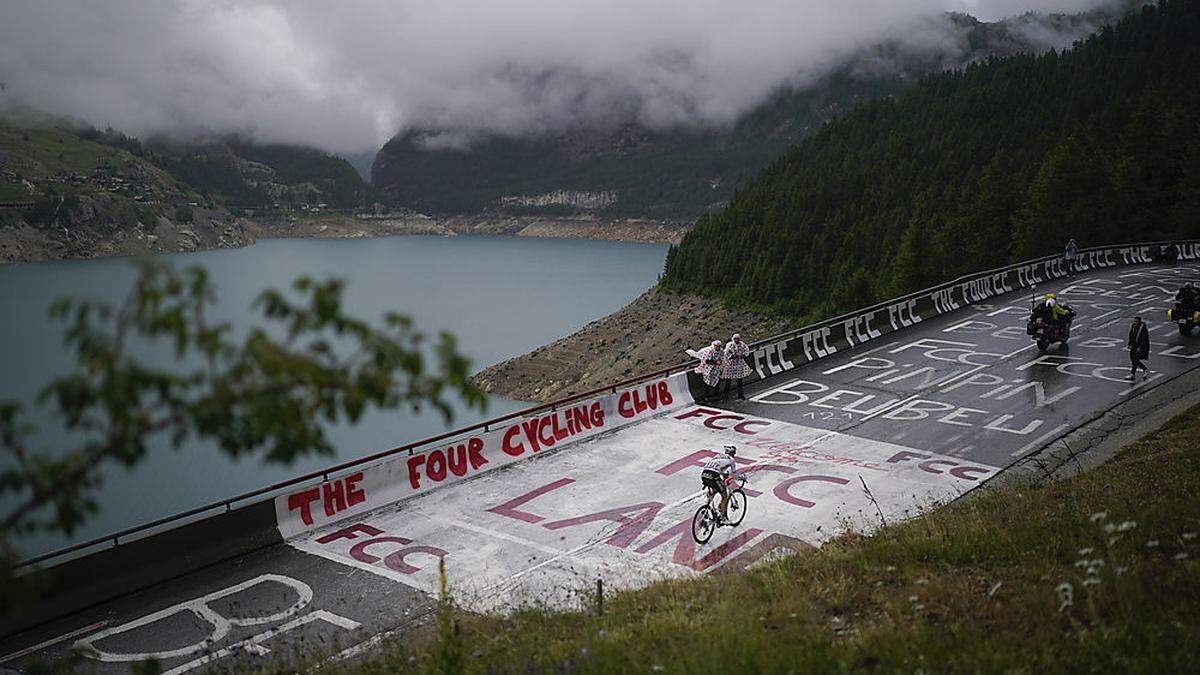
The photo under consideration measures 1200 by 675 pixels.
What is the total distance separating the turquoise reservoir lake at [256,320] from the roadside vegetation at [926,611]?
3396mm

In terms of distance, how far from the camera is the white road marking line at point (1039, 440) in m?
20.1

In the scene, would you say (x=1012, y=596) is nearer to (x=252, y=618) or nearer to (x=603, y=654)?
(x=603, y=654)

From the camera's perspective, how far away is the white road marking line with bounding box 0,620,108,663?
11977 mm

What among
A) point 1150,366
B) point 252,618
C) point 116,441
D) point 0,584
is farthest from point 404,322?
point 1150,366

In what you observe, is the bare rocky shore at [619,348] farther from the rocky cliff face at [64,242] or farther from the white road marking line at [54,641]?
the rocky cliff face at [64,242]

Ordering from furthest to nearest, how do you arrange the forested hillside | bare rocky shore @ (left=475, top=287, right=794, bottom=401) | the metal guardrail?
bare rocky shore @ (left=475, top=287, right=794, bottom=401)
the forested hillside
the metal guardrail

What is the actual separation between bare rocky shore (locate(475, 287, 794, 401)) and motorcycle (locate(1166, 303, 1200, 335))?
58451 millimetres

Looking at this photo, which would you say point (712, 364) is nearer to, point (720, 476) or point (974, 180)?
point (720, 476)

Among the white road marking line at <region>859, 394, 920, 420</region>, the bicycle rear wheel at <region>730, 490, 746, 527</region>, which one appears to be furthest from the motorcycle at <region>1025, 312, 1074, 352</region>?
the bicycle rear wheel at <region>730, 490, 746, 527</region>

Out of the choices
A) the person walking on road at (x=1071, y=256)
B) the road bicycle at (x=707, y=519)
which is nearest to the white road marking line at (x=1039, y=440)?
the road bicycle at (x=707, y=519)

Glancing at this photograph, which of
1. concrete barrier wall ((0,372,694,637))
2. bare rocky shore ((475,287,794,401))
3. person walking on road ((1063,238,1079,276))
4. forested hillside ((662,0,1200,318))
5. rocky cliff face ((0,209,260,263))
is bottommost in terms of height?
bare rocky shore ((475,287,794,401))

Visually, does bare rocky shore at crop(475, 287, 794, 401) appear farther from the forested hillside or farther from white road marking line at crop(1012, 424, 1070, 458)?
white road marking line at crop(1012, 424, 1070, 458)

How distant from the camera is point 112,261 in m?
166

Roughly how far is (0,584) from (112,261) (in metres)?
188
